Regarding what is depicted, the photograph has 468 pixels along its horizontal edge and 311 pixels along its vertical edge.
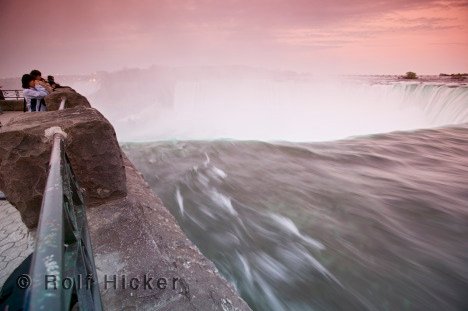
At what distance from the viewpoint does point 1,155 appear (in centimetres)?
249

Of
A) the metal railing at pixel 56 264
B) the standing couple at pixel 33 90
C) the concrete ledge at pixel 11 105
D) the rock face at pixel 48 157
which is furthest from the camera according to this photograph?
the concrete ledge at pixel 11 105

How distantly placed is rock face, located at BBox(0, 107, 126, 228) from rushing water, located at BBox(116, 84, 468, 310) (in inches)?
96.7

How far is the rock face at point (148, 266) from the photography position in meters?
2.05

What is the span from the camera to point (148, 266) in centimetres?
234

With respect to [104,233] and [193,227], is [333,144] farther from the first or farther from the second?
[104,233]

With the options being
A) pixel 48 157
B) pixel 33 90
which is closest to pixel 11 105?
pixel 33 90

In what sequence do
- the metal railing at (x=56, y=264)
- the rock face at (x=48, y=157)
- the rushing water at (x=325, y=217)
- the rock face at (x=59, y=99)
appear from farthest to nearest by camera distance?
1. the rock face at (x=59, y=99)
2. the rushing water at (x=325, y=217)
3. the rock face at (x=48, y=157)
4. the metal railing at (x=56, y=264)

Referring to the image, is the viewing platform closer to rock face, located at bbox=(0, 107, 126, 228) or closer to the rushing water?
rock face, located at bbox=(0, 107, 126, 228)

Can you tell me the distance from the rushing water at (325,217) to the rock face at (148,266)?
1798 millimetres

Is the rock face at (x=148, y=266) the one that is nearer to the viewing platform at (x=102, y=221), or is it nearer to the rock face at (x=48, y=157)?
the viewing platform at (x=102, y=221)

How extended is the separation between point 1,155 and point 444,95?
29556 mm

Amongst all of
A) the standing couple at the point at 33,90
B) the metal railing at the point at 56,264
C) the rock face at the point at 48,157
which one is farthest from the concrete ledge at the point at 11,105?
the metal railing at the point at 56,264

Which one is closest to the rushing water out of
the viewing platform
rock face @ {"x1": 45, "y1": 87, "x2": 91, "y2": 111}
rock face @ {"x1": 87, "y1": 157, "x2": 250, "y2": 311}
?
rock face @ {"x1": 87, "y1": 157, "x2": 250, "y2": 311}

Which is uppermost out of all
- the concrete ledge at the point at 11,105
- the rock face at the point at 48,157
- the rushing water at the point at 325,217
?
the rock face at the point at 48,157
